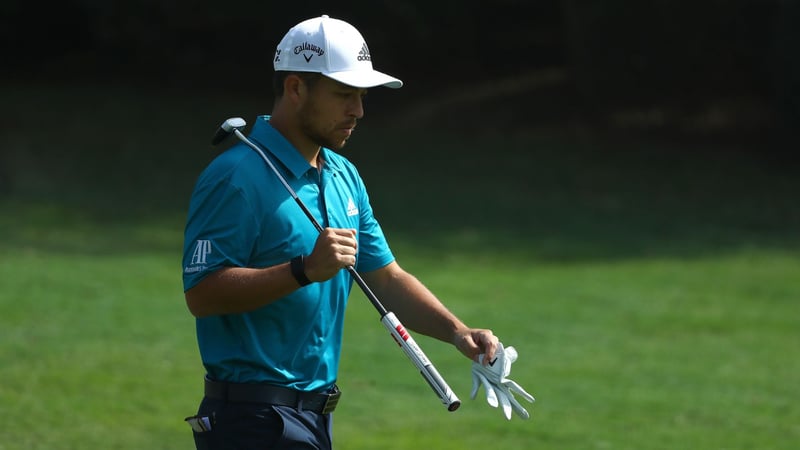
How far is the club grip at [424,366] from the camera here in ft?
13.2

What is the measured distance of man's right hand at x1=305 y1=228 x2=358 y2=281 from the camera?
12.3 feet

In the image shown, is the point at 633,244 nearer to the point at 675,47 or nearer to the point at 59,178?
the point at 675,47

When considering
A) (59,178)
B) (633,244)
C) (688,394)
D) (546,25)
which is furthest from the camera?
(546,25)

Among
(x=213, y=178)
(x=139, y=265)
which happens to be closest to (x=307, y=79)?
(x=213, y=178)

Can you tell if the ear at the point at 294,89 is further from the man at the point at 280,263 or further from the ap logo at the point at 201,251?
the ap logo at the point at 201,251

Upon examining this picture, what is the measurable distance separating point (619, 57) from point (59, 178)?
9041 millimetres

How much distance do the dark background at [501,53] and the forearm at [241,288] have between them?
16386mm

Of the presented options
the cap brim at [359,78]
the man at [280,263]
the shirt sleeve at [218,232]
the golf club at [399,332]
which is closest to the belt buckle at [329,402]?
the man at [280,263]

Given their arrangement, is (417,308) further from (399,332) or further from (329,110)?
(329,110)

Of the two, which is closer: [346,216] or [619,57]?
[346,216]

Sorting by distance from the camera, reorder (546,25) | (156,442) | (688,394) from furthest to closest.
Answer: (546,25)
(688,394)
(156,442)

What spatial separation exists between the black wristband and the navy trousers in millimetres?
513

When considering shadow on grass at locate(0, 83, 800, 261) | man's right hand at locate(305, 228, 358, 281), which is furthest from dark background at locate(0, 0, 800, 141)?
man's right hand at locate(305, 228, 358, 281)

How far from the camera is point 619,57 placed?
21.1 metres
